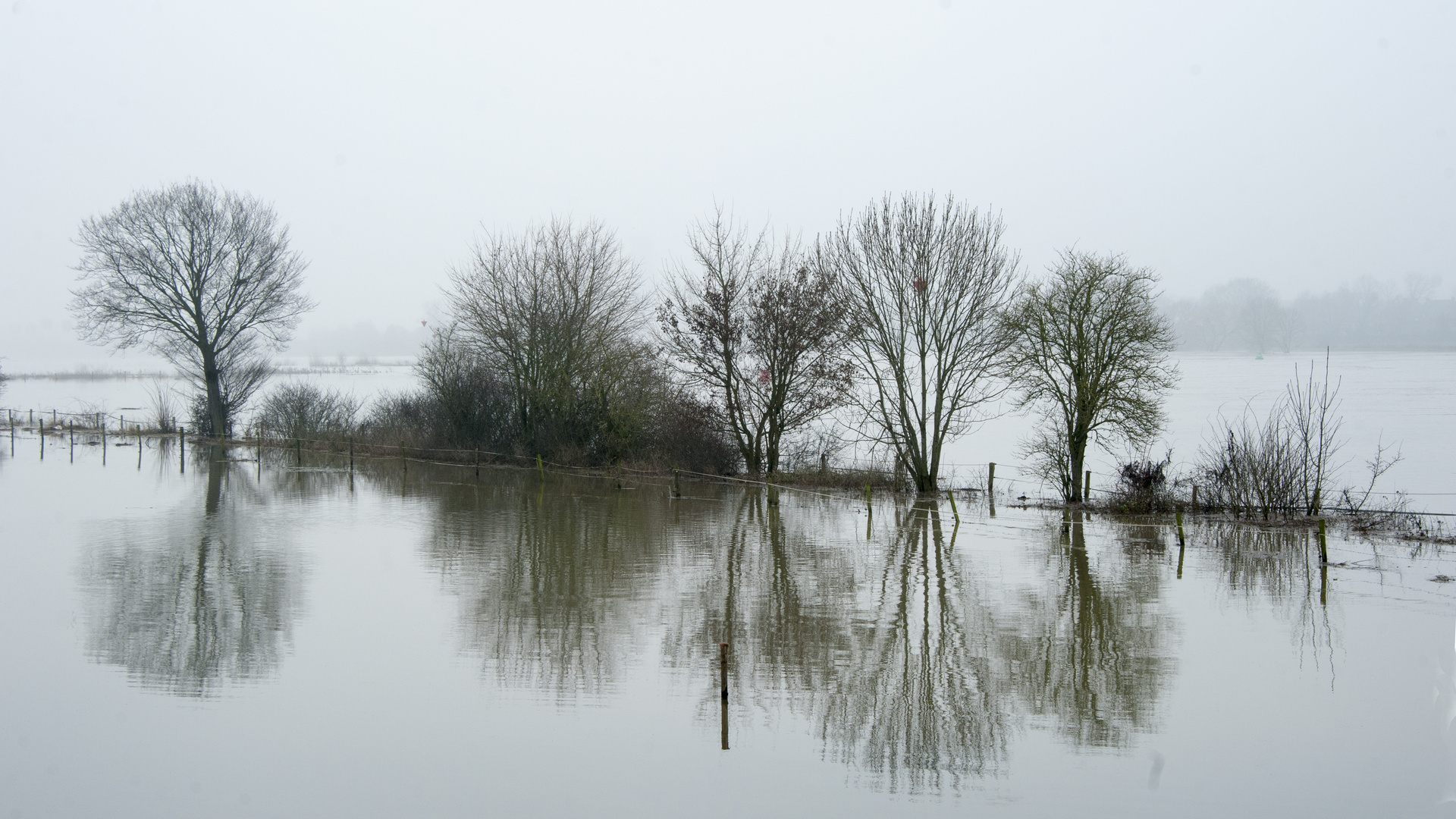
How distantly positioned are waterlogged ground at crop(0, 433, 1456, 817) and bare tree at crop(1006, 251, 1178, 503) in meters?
5.64

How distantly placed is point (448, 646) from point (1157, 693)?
6.83m

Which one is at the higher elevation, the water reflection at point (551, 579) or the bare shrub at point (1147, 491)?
the bare shrub at point (1147, 491)

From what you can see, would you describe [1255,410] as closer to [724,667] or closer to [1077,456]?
[1077,456]

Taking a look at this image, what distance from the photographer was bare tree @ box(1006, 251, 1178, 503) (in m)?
21.9

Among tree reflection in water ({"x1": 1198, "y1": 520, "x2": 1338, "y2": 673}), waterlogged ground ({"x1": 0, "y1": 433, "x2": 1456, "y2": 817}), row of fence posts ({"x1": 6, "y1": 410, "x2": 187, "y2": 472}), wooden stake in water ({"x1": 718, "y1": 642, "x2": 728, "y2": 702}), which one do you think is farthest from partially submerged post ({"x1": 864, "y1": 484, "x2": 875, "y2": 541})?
row of fence posts ({"x1": 6, "y1": 410, "x2": 187, "y2": 472})

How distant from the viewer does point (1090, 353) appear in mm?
22312

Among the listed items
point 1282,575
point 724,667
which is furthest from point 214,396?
point 1282,575

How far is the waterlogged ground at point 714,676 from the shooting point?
6.55 metres

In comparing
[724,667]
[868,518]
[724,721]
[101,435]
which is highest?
[101,435]

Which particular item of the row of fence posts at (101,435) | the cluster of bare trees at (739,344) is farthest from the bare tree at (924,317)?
the row of fence posts at (101,435)

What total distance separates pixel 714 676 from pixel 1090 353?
16401 mm

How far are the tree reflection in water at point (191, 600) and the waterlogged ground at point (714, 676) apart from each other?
6 cm

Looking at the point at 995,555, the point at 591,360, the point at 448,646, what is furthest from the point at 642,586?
the point at 591,360

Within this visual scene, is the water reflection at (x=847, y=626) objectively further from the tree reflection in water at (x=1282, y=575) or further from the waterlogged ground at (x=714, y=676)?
the tree reflection in water at (x=1282, y=575)
